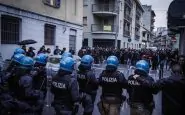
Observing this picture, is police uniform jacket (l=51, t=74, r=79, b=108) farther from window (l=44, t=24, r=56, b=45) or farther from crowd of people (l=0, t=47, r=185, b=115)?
window (l=44, t=24, r=56, b=45)

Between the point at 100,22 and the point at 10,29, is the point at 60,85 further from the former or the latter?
the point at 100,22

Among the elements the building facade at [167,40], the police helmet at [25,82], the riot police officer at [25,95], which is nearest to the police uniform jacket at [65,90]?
the riot police officer at [25,95]

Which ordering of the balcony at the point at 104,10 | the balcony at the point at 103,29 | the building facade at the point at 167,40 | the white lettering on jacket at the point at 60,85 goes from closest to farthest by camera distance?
the white lettering on jacket at the point at 60,85 → the building facade at the point at 167,40 → the balcony at the point at 104,10 → the balcony at the point at 103,29

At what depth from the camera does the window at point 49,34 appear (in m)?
20.6

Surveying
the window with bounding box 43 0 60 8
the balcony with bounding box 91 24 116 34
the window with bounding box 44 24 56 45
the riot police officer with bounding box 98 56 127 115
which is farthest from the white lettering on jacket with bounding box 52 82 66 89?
the balcony with bounding box 91 24 116 34

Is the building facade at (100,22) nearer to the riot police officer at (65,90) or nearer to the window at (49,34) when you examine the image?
the window at (49,34)

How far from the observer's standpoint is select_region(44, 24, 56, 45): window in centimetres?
2064

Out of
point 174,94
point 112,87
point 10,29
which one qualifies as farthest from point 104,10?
point 174,94

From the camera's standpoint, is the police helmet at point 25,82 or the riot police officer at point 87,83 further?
the riot police officer at point 87,83

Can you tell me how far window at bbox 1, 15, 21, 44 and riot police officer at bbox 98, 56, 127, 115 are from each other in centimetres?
1104

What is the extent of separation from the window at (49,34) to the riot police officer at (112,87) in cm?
1497

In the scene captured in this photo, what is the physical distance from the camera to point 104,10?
39.4 m

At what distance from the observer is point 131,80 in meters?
5.68

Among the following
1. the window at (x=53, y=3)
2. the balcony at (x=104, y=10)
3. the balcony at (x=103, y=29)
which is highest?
the balcony at (x=104, y=10)
